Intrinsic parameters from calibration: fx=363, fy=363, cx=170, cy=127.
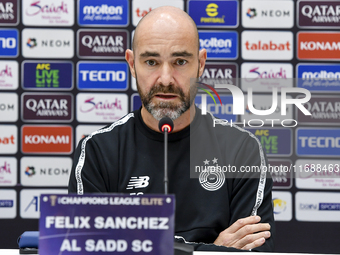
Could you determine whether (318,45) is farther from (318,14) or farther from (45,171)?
(45,171)

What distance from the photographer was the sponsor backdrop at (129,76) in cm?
225

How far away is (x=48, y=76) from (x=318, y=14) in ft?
5.67

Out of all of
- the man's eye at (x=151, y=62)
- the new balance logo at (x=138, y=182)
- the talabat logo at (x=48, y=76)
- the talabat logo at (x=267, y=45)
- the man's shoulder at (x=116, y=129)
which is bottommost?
the new balance logo at (x=138, y=182)

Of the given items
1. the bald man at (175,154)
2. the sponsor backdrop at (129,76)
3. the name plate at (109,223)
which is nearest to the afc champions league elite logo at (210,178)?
the bald man at (175,154)

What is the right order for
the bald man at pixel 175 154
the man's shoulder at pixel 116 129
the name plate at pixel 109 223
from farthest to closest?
the man's shoulder at pixel 116 129
the bald man at pixel 175 154
the name plate at pixel 109 223

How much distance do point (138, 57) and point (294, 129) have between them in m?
1.37

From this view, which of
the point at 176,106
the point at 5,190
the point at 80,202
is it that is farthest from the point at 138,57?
the point at 5,190

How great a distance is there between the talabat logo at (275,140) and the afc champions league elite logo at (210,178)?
1.06 m

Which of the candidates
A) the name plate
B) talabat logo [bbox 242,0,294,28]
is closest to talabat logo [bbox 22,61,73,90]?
talabat logo [bbox 242,0,294,28]

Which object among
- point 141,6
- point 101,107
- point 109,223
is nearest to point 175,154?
point 109,223

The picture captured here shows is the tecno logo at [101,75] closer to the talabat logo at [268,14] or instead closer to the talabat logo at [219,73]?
the talabat logo at [219,73]

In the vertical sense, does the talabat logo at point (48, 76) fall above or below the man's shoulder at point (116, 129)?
above

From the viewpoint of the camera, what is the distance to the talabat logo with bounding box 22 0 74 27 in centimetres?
225

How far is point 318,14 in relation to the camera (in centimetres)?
226
